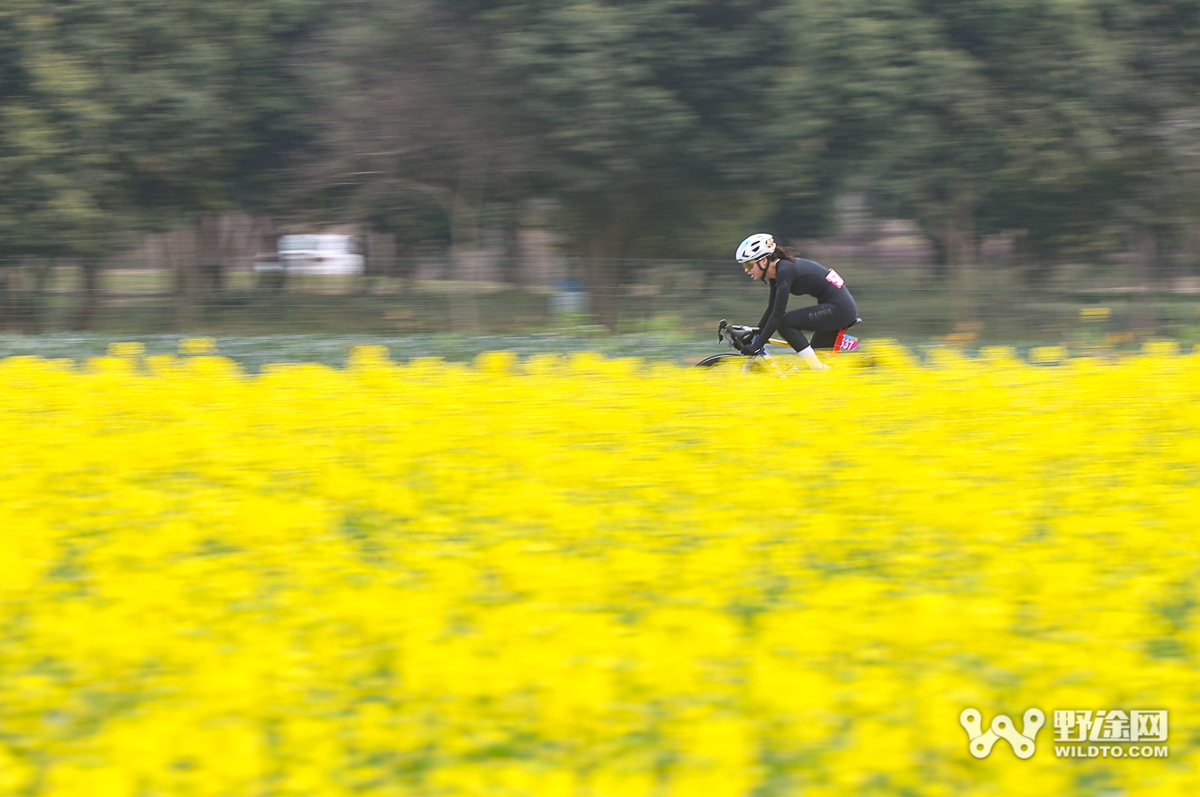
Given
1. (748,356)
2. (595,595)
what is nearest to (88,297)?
(748,356)

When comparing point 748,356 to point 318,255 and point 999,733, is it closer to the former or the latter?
point 999,733

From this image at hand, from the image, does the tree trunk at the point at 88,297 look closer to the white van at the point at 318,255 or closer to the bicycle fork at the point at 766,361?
the white van at the point at 318,255

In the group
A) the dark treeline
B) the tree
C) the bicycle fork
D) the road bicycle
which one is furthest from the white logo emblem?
the tree

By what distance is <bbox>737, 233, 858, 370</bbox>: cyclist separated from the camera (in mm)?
8203

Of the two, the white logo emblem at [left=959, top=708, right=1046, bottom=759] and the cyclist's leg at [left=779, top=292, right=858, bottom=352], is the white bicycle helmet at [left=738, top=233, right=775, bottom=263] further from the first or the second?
the white logo emblem at [left=959, top=708, right=1046, bottom=759]

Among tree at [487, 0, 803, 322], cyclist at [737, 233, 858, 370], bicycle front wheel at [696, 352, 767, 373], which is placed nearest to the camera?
bicycle front wheel at [696, 352, 767, 373]

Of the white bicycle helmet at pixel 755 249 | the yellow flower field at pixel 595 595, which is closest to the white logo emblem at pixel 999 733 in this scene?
the yellow flower field at pixel 595 595

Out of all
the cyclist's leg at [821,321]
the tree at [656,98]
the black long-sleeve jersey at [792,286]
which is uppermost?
the tree at [656,98]

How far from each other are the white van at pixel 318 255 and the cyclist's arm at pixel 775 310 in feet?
30.9

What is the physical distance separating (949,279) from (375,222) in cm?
849

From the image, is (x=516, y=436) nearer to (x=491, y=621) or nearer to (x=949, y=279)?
(x=491, y=621)

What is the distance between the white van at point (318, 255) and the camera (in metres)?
16.8

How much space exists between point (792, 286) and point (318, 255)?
37.0 ft

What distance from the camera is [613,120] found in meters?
17.1
